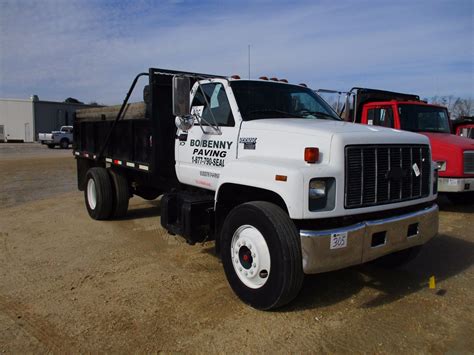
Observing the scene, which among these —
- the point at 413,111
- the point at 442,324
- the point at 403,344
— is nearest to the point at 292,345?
the point at 403,344

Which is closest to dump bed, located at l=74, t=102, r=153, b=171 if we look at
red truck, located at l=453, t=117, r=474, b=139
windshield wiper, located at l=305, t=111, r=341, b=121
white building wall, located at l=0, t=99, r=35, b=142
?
windshield wiper, located at l=305, t=111, r=341, b=121

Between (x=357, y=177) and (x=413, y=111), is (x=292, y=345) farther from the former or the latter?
(x=413, y=111)

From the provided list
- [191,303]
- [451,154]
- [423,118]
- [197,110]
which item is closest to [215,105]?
[197,110]

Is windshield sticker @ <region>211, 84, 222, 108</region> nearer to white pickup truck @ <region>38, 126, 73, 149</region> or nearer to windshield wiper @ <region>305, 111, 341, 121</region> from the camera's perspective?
windshield wiper @ <region>305, 111, 341, 121</region>

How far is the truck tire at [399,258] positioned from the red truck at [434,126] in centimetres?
354

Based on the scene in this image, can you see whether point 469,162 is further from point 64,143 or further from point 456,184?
point 64,143

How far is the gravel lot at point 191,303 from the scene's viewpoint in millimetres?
3678

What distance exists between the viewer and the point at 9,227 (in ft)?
24.6

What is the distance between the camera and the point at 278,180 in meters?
3.94

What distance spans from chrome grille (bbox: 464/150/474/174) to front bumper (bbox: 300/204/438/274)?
4.99m

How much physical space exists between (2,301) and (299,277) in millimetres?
2915

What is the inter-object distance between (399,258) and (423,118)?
5614mm

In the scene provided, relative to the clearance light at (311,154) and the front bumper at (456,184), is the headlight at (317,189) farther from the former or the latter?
the front bumper at (456,184)

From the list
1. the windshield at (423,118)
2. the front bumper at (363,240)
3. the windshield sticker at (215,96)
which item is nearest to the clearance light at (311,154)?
the front bumper at (363,240)
